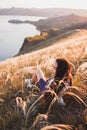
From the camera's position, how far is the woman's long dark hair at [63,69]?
6598mm

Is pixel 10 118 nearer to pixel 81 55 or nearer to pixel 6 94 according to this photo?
pixel 6 94

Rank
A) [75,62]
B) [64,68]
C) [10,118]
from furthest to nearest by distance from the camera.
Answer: [75,62] → [64,68] → [10,118]

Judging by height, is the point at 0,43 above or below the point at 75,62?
below

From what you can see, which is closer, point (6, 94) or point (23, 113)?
point (23, 113)

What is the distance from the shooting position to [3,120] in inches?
220

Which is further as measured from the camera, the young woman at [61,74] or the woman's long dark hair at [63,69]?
the woman's long dark hair at [63,69]

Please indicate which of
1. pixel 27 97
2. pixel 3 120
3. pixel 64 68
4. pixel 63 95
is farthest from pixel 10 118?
pixel 64 68

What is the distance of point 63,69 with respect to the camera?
667 centimetres

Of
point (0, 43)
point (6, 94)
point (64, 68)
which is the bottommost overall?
point (0, 43)

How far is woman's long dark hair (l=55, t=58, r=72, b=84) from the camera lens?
6598 mm

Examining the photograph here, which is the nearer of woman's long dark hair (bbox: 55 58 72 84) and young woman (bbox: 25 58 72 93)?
young woman (bbox: 25 58 72 93)

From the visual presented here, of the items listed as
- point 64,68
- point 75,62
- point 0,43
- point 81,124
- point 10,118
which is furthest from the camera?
point 0,43

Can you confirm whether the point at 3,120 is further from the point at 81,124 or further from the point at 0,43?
the point at 0,43

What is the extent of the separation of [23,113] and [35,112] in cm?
20
